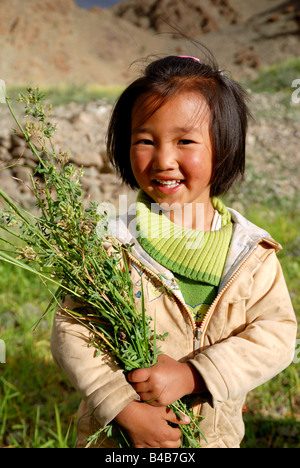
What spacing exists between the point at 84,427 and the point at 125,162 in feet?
3.37

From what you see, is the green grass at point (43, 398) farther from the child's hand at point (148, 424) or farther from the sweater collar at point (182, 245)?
the sweater collar at point (182, 245)

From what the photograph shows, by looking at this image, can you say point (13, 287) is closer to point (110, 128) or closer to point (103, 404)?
point (110, 128)

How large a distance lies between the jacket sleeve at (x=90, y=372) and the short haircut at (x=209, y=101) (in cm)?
73

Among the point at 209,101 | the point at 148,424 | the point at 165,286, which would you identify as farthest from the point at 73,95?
the point at 148,424

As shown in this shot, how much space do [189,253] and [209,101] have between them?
0.54 metres

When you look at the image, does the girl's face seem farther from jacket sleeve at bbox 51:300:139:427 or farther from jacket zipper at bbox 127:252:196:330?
jacket sleeve at bbox 51:300:139:427

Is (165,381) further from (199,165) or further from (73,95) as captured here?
(73,95)

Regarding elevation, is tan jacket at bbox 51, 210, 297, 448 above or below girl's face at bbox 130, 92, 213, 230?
below

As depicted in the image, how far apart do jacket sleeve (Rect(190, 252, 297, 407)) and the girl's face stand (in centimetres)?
39

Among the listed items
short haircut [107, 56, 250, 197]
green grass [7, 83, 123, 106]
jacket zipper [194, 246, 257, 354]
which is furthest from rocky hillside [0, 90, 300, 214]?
jacket zipper [194, 246, 257, 354]

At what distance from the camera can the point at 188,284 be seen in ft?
5.00

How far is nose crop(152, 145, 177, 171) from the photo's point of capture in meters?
1.41

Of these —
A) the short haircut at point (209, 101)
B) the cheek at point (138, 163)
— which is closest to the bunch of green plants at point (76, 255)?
the cheek at point (138, 163)
